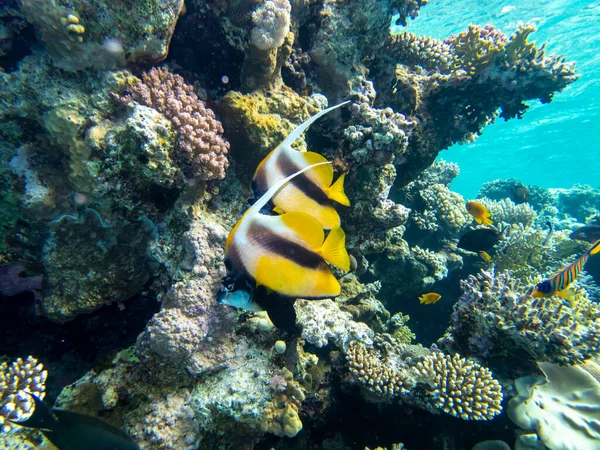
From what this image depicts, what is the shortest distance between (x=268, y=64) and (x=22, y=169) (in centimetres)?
290

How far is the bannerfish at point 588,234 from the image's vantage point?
7473 millimetres

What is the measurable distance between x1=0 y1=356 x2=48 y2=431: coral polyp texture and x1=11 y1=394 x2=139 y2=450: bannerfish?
32cm

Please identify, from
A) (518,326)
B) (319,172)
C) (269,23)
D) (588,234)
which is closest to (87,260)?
(319,172)

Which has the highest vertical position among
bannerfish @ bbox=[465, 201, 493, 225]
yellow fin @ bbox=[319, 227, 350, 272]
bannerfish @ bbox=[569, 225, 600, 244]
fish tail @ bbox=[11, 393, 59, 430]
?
bannerfish @ bbox=[569, 225, 600, 244]

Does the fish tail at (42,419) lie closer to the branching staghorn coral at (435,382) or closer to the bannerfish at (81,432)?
the bannerfish at (81,432)

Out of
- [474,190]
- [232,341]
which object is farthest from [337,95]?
[474,190]

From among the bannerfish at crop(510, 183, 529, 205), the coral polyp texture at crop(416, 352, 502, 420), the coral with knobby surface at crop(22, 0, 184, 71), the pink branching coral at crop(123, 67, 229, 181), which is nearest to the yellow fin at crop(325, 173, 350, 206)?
the pink branching coral at crop(123, 67, 229, 181)

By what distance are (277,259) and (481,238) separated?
184 inches

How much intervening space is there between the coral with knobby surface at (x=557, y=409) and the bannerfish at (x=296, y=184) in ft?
11.7

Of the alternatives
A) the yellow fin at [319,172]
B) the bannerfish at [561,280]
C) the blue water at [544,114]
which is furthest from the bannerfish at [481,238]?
the blue water at [544,114]

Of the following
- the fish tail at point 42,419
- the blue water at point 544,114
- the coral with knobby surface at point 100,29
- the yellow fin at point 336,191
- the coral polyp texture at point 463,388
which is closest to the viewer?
the yellow fin at point 336,191

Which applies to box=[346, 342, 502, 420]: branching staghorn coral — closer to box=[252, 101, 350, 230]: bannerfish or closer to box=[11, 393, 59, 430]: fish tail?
box=[252, 101, 350, 230]: bannerfish

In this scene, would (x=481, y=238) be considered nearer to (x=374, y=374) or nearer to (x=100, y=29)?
(x=374, y=374)

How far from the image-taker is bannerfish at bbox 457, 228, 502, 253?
4.88 m
